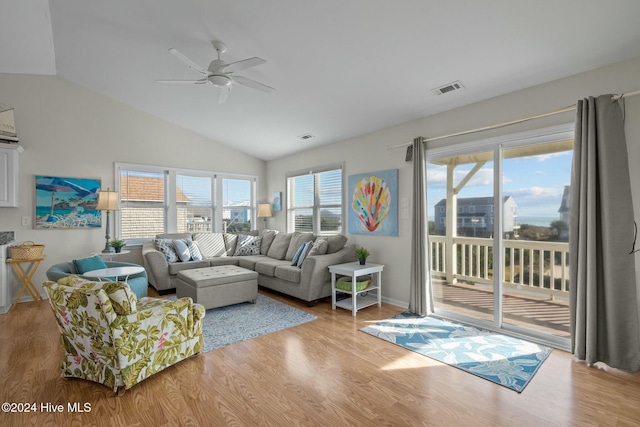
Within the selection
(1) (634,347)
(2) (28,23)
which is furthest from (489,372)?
(2) (28,23)

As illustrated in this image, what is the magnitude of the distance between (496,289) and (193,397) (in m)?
3.15

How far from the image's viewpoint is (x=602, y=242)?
2.61 m

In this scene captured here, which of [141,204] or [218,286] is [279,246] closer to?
[218,286]

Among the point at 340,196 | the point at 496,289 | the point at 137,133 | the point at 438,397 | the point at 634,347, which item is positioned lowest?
the point at 438,397

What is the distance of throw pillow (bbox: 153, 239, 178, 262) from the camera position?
507 centimetres

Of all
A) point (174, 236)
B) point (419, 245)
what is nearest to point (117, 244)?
point (174, 236)

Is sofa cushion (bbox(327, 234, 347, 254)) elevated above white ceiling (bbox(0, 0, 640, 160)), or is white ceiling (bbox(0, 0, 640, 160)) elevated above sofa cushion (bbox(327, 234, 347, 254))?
white ceiling (bbox(0, 0, 640, 160))

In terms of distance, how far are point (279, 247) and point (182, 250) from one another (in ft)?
5.33

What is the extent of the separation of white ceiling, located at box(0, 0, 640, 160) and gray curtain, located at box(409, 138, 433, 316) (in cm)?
68

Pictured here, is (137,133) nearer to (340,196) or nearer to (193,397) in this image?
(340,196)

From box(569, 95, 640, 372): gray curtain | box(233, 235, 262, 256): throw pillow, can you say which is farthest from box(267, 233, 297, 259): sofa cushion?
box(569, 95, 640, 372): gray curtain

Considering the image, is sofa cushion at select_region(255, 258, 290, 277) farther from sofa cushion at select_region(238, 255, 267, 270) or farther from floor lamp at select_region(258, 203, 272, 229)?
floor lamp at select_region(258, 203, 272, 229)

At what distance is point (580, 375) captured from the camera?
2.46 meters

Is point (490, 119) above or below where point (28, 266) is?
above
